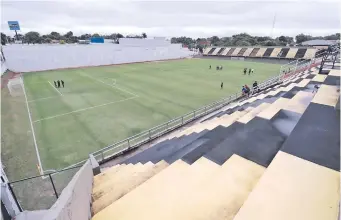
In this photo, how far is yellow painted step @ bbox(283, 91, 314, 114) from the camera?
9.03m

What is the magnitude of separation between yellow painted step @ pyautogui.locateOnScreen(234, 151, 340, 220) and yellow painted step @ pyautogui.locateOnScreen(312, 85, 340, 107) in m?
5.69

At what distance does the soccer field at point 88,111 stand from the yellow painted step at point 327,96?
9199mm

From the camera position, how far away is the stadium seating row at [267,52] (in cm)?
5078

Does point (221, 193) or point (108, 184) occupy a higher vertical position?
point (221, 193)

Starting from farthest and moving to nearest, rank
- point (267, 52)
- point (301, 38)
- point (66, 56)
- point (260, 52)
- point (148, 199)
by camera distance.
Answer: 1. point (301, 38)
2. point (260, 52)
3. point (267, 52)
4. point (66, 56)
5. point (148, 199)

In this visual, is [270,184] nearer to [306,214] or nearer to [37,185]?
[306,214]

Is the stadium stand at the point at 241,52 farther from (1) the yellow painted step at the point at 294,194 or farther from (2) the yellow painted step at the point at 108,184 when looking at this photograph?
(1) the yellow painted step at the point at 294,194

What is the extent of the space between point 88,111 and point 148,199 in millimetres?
14399

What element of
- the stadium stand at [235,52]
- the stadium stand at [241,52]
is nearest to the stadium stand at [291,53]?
the stadium stand at [241,52]

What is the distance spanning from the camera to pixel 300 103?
32.1 feet

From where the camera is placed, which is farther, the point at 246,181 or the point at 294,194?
the point at 246,181

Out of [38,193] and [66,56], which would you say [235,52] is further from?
[38,193]

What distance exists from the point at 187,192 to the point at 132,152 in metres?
6.55

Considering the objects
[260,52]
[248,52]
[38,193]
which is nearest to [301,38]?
[248,52]
